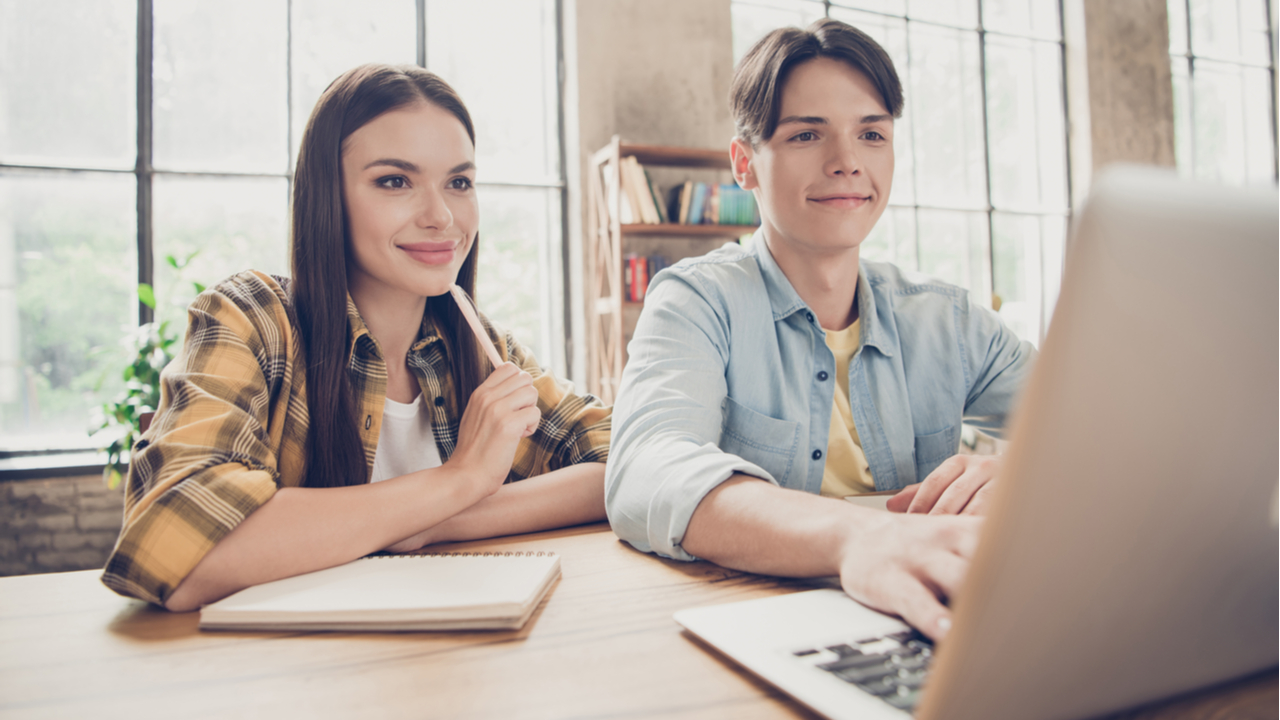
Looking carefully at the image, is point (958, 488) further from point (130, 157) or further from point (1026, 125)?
point (1026, 125)

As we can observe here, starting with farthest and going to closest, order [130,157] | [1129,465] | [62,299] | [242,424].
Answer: [130,157]
[62,299]
[242,424]
[1129,465]

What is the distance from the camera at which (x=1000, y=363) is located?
1.36 metres

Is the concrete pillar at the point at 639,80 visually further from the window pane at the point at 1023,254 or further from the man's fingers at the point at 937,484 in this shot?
the man's fingers at the point at 937,484

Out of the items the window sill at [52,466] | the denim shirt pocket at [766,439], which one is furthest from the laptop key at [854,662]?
the window sill at [52,466]

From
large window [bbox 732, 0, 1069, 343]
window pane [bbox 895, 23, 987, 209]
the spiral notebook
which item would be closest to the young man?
the spiral notebook

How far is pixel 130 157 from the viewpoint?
3525 millimetres

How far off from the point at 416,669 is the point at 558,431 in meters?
0.81

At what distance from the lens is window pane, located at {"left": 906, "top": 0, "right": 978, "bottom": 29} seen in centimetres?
540

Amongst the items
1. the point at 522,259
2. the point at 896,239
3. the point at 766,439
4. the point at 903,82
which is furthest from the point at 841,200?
the point at 903,82

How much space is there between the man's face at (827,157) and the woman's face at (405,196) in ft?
1.85

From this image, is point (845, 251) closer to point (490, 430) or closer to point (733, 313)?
point (733, 313)

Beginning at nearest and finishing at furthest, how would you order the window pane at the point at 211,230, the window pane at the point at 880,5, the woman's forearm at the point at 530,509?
the woman's forearm at the point at 530,509, the window pane at the point at 211,230, the window pane at the point at 880,5

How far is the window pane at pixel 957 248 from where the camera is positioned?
541 centimetres

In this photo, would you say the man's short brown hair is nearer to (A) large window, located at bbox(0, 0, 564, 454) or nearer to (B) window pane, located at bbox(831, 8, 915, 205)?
(A) large window, located at bbox(0, 0, 564, 454)
